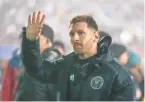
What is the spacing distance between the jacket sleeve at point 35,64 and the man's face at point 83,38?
5.3 inches

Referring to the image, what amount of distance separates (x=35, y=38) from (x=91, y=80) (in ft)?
0.97

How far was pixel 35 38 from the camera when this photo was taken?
149 centimetres

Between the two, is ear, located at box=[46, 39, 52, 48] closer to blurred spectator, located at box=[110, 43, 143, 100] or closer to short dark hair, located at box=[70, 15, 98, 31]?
short dark hair, located at box=[70, 15, 98, 31]

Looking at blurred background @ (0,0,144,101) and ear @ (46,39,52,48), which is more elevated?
blurred background @ (0,0,144,101)

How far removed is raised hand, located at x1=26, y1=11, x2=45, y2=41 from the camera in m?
1.49

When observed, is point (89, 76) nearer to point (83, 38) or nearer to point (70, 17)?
point (83, 38)

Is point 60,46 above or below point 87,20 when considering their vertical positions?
below

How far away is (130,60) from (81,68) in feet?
0.73

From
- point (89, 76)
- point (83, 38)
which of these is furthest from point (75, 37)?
point (89, 76)

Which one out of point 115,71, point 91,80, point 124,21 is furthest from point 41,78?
point 124,21

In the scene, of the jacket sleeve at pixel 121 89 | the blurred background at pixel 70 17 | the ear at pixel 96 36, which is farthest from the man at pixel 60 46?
the jacket sleeve at pixel 121 89

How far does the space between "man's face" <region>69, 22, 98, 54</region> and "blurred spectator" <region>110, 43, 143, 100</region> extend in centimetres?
9

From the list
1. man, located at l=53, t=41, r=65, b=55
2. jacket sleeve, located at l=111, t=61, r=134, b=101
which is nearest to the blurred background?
man, located at l=53, t=41, r=65, b=55

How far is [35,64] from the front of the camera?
1501 mm
